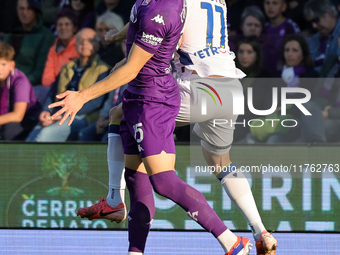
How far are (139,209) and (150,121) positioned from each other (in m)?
0.54

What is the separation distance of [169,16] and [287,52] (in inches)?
103

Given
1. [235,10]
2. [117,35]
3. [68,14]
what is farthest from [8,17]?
[117,35]

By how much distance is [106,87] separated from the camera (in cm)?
372

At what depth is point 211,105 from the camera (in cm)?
427

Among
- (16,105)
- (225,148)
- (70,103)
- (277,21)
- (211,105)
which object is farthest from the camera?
(277,21)

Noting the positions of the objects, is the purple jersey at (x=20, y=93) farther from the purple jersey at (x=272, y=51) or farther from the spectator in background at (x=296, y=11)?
the spectator in background at (x=296, y=11)

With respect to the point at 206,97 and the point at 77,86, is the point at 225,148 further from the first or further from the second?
the point at 77,86

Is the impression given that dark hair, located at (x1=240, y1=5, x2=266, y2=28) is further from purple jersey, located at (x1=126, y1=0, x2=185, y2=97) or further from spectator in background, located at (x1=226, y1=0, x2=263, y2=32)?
purple jersey, located at (x1=126, y1=0, x2=185, y2=97)

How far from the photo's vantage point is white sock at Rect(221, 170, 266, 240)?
4.42 meters

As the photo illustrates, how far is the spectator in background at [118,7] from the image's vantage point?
264 inches

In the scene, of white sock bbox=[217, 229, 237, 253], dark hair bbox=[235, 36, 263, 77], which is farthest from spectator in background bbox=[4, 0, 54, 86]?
white sock bbox=[217, 229, 237, 253]

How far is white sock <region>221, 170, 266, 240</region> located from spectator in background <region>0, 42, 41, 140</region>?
2301 millimetres

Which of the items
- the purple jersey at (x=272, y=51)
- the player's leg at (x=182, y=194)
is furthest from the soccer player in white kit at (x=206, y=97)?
the purple jersey at (x=272, y=51)

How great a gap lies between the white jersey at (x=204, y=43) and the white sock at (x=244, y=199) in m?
0.65
